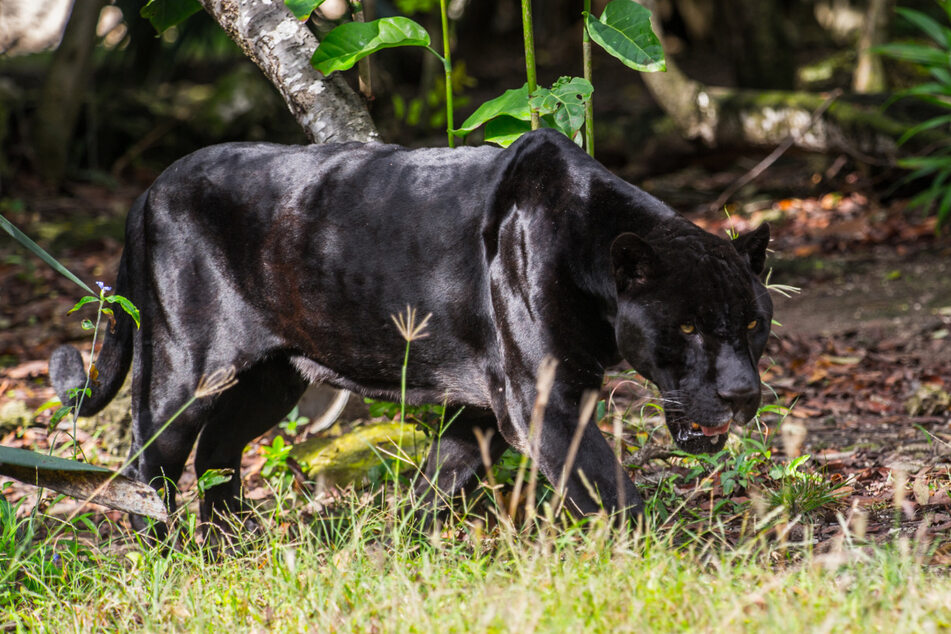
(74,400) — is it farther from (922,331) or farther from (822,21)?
(822,21)

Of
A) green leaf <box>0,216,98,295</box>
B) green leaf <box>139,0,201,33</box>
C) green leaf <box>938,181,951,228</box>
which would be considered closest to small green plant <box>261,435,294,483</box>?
green leaf <box>0,216,98,295</box>

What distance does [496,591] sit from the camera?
2.22 metres

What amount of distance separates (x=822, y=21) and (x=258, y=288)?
14.9 m

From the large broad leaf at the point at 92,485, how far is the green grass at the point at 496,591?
0.43 feet

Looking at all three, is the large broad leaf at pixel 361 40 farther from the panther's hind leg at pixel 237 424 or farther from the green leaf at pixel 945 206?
the green leaf at pixel 945 206

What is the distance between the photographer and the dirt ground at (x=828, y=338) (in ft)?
12.0

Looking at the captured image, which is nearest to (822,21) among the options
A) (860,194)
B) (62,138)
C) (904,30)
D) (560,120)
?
(904,30)

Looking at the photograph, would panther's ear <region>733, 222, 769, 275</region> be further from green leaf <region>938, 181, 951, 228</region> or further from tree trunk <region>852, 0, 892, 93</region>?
tree trunk <region>852, 0, 892, 93</region>

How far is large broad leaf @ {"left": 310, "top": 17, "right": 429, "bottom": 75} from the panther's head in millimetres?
1188

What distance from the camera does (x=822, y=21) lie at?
1608cm

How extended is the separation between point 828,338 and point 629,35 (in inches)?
128

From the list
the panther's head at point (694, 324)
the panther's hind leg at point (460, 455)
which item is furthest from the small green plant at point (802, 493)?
the panther's hind leg at point (460, 455)

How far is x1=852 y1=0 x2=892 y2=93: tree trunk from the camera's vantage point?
9.49 meters

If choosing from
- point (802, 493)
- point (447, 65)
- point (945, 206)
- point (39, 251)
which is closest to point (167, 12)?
point (447, 65)
